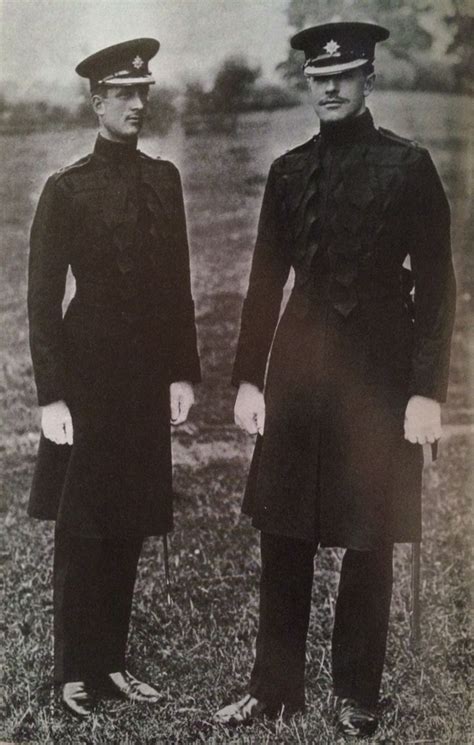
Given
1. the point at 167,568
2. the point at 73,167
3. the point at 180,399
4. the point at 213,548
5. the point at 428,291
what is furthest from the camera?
the point at 213,548

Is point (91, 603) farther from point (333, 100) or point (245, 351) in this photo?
point (333, 100)

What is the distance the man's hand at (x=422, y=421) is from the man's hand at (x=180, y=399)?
2.67 feet

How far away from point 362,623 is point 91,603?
3.14 ft

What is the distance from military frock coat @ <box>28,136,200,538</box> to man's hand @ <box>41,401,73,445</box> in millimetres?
28

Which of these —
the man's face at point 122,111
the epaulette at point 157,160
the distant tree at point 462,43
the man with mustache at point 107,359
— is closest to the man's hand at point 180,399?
the man with mustache at point 107,359

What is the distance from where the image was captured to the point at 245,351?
3.55 metres

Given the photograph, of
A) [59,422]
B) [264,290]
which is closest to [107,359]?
[59,422]

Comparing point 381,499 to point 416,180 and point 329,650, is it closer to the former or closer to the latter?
point 329,650

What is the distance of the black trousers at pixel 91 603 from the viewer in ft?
12.1

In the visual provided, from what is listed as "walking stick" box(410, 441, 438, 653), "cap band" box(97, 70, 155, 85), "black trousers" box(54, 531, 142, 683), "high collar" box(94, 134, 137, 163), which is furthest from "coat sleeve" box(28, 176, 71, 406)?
"walking stick" box(410, 441, 438, 653)

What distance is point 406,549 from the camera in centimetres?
434

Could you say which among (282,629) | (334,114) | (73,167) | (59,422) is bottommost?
(282,629)

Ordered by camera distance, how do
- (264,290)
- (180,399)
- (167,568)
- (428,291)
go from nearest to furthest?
(428,291) → (264,290) → (180,399) → (167,568)

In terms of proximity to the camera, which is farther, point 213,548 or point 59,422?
point 213,548
